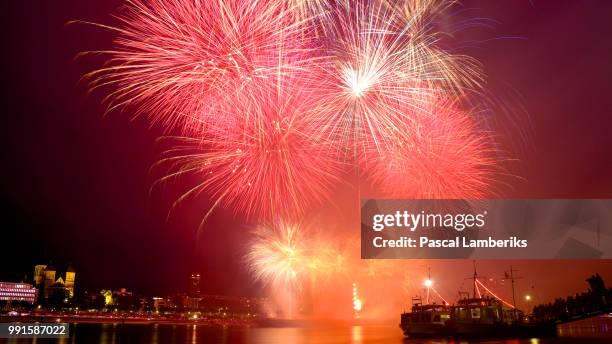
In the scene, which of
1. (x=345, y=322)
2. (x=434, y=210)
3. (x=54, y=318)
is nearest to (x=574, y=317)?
(x=345, y=322)

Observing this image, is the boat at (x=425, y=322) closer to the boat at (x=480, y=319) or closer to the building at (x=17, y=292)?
the boat at (x=480, y=319)

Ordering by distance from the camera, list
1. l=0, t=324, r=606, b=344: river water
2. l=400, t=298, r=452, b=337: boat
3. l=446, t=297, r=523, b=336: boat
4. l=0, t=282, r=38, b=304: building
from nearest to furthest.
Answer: l=0, t=324, r=606, b=344: river water, l=446, t=297, r=523, b=336: boat, l=400, t=298, r=452, b=337: boat, l=0, t=282, r=38, b=304: building

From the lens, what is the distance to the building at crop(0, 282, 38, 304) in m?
175

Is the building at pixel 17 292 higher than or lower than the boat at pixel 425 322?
higher

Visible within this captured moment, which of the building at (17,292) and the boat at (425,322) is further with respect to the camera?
the building at (17,292)

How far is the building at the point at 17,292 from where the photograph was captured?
175 meters

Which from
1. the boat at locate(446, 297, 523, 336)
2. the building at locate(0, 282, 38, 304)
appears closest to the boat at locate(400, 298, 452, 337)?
the boat at locate(446, 297, 523, 336)

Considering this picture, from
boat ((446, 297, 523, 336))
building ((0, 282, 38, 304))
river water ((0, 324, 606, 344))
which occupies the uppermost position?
building ((0, 282, 38, 304))

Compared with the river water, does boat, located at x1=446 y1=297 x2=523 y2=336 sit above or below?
above

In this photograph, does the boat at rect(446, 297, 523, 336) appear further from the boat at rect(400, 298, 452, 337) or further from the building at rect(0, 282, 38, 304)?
the building at rect(0, 282, 38, 304)

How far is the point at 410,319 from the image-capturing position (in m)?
73.9

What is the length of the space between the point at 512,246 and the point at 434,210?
11.9 feet

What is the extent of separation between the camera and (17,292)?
181 meters

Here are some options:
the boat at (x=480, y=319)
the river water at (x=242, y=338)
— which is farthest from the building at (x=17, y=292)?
the boat at (x=480, y=319)
